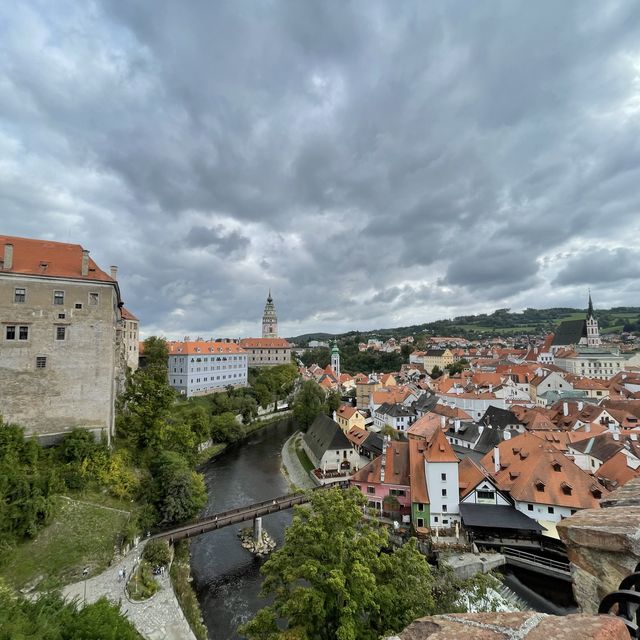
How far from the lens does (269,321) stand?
10775 centimetres

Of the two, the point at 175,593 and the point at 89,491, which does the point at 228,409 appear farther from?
the point at 175,593

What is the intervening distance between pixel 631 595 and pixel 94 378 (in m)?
25.6

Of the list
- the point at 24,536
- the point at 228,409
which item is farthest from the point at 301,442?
the point at 24,536

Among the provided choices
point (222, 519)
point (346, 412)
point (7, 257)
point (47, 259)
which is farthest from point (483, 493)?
point (7, 257)

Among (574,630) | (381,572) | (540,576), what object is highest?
(574,630)

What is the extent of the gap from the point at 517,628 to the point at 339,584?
8.45m

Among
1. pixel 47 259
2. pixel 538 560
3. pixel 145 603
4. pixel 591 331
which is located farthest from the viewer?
pixel 591 331

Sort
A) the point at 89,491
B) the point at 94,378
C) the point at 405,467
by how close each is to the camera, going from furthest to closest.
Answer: the point at 405,467, the point at 94,378, the point at 89,491

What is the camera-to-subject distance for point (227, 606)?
1612 cm

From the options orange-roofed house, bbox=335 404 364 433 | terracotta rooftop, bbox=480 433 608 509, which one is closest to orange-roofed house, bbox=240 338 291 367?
orange-roofed house, bbox=335 404 364 433

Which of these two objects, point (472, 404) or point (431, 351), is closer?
point (472, 404)

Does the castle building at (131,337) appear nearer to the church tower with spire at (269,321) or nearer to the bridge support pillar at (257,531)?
the bridge support pillar at (257,531)

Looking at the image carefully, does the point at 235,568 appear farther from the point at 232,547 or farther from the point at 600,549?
the point at 600,549

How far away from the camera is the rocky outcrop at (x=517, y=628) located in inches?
63.8
